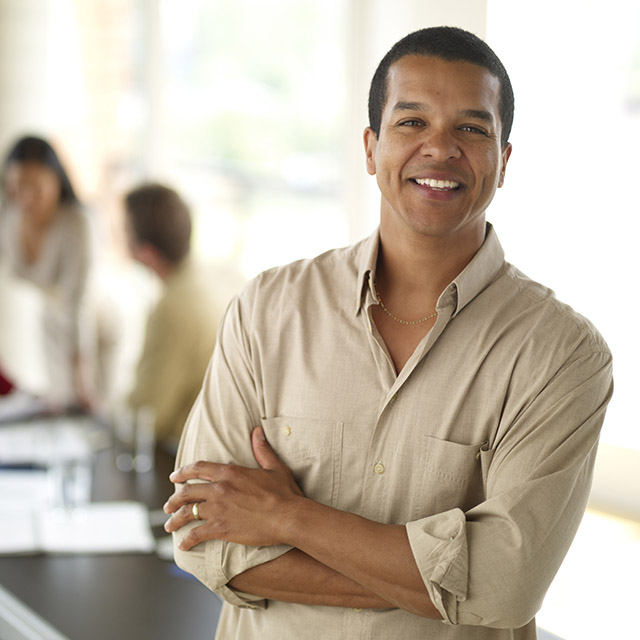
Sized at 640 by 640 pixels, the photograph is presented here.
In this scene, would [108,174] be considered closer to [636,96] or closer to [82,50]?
[82,50]

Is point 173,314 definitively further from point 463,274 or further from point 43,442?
point 463,274

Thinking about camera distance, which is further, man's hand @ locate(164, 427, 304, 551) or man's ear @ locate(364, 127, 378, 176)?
man's ear @ locate(364, 127, 378, 176)

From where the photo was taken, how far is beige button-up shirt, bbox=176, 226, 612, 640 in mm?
1276

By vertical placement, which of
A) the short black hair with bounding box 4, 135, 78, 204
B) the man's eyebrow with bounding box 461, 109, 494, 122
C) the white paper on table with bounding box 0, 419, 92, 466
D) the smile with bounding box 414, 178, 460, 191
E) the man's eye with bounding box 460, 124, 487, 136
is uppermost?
the man's eyebrow with bounding box 461, 109, 494, 122

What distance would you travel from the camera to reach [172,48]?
5.00m

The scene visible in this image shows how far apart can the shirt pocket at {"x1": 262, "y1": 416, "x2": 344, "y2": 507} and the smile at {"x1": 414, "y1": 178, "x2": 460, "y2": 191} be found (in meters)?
0.41

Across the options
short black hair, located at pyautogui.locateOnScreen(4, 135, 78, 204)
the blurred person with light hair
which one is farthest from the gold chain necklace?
short black hair, located at pyautogui.locateOnScreen(4, 135, 78, 204)

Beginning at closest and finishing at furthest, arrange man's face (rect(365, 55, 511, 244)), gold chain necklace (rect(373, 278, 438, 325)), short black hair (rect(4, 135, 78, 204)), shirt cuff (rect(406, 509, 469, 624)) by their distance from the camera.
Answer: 1. shirt cuff (rect(406, 509, 469, 624))
2. man's face (rect(365, 55, 511, 244))
3. gold chain necklace (rect(373, 278, 438, 325))
4. short black hair (rect(4, 135, 78, 204))

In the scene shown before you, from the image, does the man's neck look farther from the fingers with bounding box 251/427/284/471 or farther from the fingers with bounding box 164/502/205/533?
the fingers with bounding box 164/502/205/533

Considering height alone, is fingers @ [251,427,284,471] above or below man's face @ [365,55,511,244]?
below

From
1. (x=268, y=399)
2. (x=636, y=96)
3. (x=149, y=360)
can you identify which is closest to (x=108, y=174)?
(x=149, y=360)

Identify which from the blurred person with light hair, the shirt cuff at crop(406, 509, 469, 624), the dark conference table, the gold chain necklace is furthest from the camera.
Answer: the blurred person with light hair

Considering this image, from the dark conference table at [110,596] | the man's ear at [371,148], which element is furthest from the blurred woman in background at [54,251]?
the man's ear at [371,148]

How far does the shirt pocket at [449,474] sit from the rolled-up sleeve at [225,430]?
296mm
